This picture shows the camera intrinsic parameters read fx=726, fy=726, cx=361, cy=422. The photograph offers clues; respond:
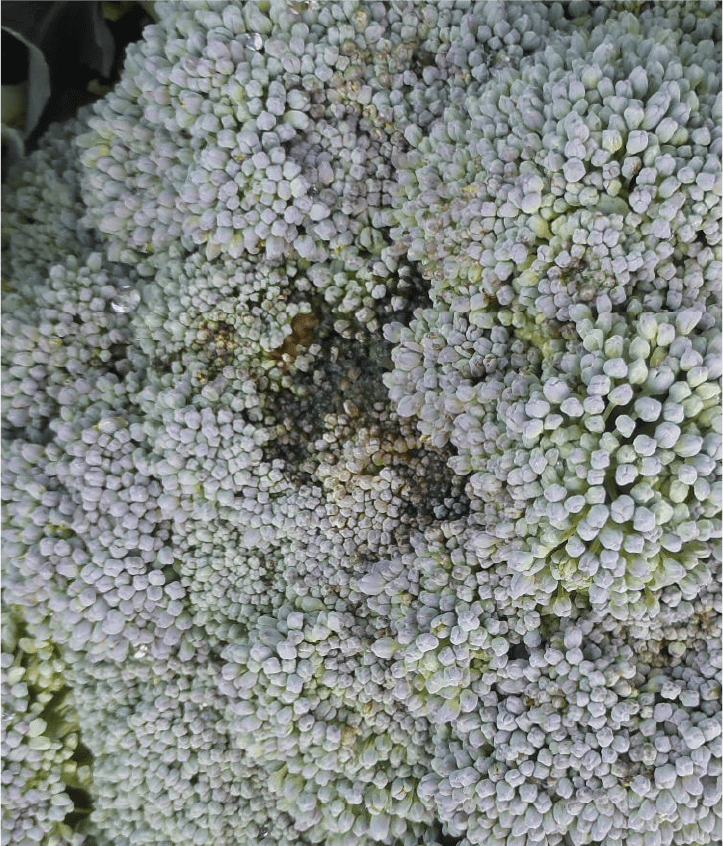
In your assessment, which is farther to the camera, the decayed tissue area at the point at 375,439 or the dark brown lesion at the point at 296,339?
the dark brown lesion at the point at 296,339

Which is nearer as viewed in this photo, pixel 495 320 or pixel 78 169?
pixel 495 320

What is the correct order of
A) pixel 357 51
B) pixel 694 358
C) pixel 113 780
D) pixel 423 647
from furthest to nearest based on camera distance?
1. pixel 113 780
2. pixel 357 51
3. pixel 423 647
4. pixel 694 358

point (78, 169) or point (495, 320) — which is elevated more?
point (495, 320)

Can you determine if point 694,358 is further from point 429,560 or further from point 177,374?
point 177,374

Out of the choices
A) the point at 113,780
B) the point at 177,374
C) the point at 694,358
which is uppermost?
the point at 694,358

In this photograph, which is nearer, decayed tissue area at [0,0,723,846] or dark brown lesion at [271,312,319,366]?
decayed tissue area at [0,0,723,846]

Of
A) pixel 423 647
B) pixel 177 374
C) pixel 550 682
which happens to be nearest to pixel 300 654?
pixel 423 647

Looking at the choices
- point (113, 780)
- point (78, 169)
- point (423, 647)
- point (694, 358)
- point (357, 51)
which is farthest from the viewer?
point (78, 169)

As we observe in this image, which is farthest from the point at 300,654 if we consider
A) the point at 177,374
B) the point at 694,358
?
the point at 694,358
